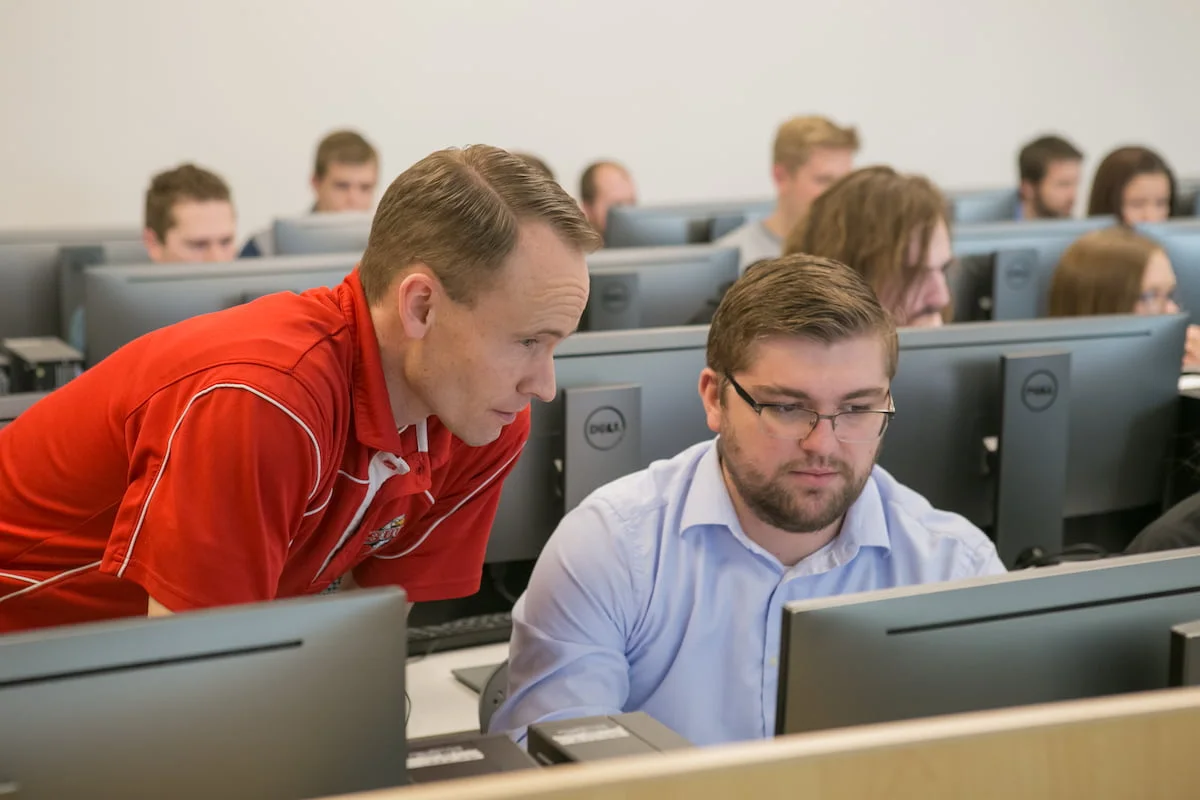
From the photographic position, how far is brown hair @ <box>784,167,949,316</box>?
258cm

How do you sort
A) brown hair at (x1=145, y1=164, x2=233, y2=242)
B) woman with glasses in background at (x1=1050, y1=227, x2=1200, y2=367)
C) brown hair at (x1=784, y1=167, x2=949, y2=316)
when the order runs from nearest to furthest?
brown hair at (x1=784, y1=167, x2=949, y2=316) < woman with glasses in background at (x1=1050, y1=227, x2=1200, y2=367) < brown hair at (x1=145, y1=164, x2=233, y2=242)

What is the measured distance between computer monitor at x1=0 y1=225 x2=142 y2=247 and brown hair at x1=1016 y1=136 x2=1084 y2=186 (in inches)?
131

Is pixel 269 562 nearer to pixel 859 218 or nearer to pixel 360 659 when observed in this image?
pixel 360 659

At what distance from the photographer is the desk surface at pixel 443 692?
5.44 feet

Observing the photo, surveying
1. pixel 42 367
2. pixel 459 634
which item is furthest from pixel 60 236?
pixel 459 634

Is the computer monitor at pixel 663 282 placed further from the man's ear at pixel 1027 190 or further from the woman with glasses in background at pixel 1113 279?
the man's ear at pixel 1027 190

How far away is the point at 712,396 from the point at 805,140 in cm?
241

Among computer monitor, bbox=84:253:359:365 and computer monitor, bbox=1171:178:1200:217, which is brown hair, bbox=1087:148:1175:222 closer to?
computer monitor, bbox=1171:178:1200:217

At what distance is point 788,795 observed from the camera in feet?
2.18

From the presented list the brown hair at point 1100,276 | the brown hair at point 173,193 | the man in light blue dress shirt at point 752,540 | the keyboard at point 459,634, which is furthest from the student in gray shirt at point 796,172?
the man in light blue dress shirt at point 752,540

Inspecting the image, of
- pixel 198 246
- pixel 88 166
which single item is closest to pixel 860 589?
pixel 198 246

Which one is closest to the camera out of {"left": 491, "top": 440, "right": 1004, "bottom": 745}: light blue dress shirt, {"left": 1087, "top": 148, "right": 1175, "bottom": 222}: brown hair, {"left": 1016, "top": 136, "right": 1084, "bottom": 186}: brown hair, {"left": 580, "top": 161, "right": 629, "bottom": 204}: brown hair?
{"left": 491, "top": 440, "right": 1004, "bottom": 745}: light blue dress shirt

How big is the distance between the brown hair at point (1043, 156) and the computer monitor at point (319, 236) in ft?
9.92

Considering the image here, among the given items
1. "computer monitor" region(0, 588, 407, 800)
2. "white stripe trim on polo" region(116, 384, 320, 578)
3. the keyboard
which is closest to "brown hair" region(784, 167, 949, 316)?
the keyboard
